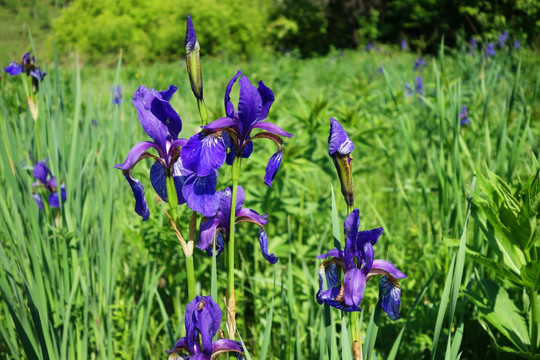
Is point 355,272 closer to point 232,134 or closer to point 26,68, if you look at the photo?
point 232,134

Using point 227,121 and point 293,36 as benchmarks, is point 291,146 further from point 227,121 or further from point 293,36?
point 293,36

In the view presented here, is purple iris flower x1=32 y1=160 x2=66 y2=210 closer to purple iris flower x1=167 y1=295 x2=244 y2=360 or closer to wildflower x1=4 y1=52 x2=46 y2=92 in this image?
wildflower x1=4 y1=52 x2=46 y2=92

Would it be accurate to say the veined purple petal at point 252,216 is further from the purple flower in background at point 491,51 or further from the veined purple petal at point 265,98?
the purple flower in background at point 491,51

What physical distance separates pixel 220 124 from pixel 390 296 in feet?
1.64

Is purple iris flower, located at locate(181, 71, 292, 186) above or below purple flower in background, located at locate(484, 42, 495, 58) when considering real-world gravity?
below

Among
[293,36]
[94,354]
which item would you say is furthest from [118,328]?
[293,36]

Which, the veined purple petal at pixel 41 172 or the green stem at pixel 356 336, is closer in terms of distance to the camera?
the green stem at pixel 356 336

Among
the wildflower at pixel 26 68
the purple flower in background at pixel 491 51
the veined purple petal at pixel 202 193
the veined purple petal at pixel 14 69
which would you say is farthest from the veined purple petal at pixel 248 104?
the purple flower in background at pixel 491 51

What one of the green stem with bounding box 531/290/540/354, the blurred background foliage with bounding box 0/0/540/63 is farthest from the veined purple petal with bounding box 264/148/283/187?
the blurred background foliage with bounding box 0/0/540/63

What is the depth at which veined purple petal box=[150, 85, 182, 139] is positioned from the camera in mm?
857

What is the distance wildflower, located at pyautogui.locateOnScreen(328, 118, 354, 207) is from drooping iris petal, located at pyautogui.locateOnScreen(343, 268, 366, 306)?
5.9 inches

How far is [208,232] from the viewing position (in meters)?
0.93

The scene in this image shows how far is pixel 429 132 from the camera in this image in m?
2.76

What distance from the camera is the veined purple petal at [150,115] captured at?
34.3 inches
